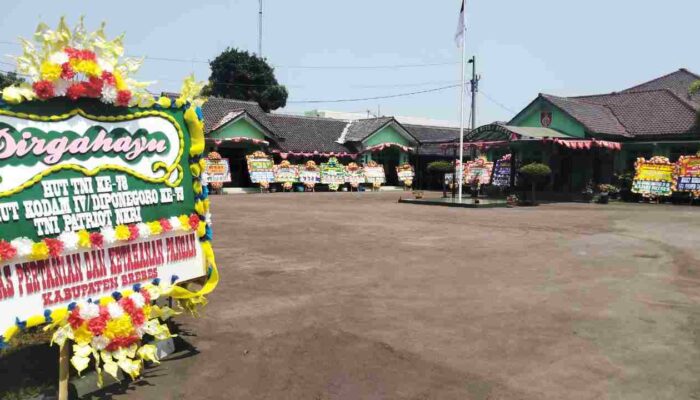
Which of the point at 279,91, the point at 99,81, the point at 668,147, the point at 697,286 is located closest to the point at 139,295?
the point at 99,81

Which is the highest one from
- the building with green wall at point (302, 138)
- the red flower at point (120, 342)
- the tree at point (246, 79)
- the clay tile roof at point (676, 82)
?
the tree at point (246, 79)

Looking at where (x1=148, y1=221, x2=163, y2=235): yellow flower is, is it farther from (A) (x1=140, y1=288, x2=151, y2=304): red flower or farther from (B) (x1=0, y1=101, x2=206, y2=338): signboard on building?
(A) (x1=140, y1=288, x2=151, y2=304): red flower

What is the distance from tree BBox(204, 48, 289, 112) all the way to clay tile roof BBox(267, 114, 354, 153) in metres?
14.9

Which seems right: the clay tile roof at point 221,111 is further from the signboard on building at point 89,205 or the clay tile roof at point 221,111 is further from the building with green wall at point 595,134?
the signboard on building at point 89,205

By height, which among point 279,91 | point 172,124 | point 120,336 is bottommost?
point 120,336

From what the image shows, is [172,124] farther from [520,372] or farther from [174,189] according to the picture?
[520,372]

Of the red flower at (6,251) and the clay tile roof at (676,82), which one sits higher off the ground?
the clay tile roof at (676,82)

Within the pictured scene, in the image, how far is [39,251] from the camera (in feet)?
12.1

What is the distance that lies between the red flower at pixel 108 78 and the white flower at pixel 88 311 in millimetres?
1721

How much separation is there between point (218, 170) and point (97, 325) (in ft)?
83.4

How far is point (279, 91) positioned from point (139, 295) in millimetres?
49746

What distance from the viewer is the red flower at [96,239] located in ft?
13.2

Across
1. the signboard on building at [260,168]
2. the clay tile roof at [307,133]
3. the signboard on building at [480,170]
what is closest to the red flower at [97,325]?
the signboard on building at [260,168]

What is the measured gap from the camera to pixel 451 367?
4.43 metres
